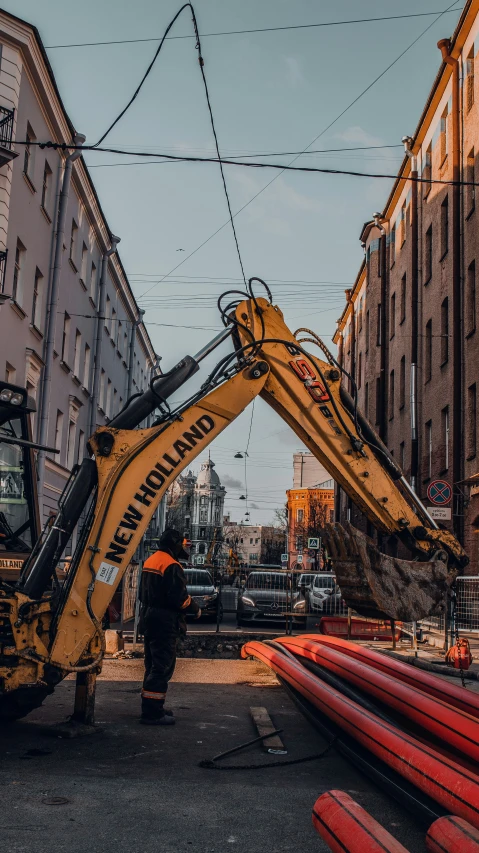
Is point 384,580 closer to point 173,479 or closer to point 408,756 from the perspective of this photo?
point 408,756

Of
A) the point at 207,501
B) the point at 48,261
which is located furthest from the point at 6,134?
the point at 207,501

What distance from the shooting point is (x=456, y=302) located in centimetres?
2483

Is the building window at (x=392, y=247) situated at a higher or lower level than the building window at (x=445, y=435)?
higher

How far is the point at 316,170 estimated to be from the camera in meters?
10.6

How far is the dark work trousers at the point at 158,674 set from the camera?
27.0 ft

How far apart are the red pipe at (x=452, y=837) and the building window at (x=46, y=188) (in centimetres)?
2031

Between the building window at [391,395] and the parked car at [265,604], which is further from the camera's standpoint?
the building window at [391,395]

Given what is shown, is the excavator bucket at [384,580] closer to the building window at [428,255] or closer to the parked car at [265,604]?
the parked car at [265,604]

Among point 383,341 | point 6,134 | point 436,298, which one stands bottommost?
point 436,298

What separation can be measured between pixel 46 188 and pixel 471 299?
11.7 meters

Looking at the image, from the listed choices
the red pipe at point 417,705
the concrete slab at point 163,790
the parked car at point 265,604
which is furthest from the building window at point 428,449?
the concrete slab at point 163,790

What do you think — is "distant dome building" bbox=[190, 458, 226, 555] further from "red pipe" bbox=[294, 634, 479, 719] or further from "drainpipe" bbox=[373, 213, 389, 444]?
"red pipe" bbox=[294, 634, 479, 719]

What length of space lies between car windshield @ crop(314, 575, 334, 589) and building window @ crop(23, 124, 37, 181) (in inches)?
492

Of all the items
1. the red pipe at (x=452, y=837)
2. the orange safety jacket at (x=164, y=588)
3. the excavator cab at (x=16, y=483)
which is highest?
the excavator cab at (x=16, y=483)
